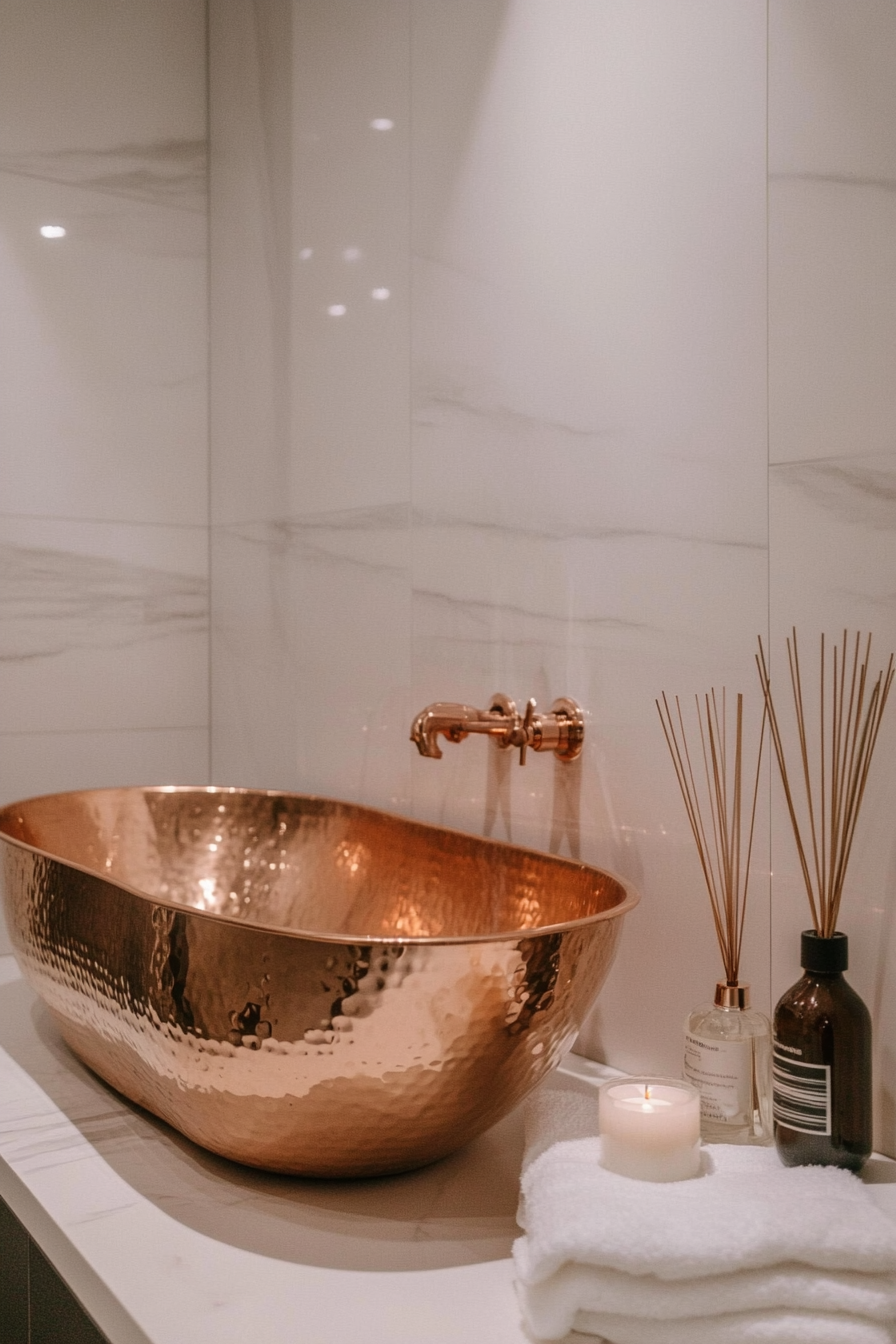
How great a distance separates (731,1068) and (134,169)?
5.62ft

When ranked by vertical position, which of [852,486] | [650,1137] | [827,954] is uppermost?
[852,486]

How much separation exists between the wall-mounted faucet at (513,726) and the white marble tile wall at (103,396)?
0.86m

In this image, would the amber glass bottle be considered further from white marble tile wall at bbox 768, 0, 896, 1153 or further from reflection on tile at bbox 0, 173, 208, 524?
reflection on tile at bbox 0, 173, 208, 524

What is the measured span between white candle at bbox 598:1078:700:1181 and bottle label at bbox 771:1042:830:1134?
80 millimetres

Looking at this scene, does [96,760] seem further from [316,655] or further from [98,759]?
[316,655]

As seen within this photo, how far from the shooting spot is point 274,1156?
0.92 metres

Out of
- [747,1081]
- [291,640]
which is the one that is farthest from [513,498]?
[747,1081]

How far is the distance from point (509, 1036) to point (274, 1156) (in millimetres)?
222

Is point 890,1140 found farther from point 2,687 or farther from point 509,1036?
point 2,687

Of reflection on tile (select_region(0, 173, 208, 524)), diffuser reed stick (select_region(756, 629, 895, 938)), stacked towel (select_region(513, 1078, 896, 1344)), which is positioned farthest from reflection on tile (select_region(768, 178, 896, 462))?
reflection on tile (select_region(0, 173, 208, 524))

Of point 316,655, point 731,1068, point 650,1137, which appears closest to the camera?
point 650,1137

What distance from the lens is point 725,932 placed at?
1.08 m

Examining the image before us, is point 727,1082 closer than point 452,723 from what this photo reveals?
Yes

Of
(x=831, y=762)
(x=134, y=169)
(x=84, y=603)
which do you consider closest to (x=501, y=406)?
(x=831, y=762)
